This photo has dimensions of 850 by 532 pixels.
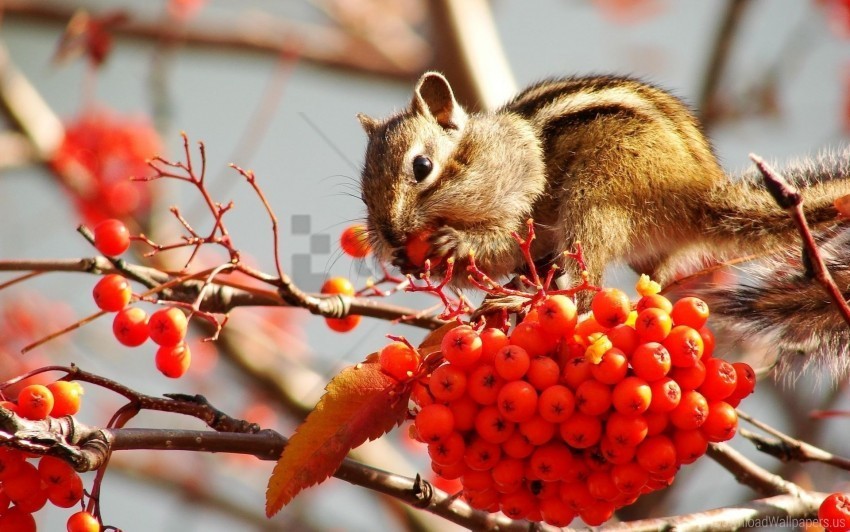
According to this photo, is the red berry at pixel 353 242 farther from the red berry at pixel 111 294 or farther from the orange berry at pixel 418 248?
the red berry at pixel 111 294

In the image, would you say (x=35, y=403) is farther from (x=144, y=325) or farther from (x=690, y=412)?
(x=690, y=412)

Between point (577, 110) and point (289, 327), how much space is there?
12.8 ft

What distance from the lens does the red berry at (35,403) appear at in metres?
2.19

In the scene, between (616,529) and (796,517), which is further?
(796,517)

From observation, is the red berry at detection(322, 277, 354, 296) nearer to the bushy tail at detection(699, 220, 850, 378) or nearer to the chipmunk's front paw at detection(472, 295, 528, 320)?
the chipmunk's front paw at detection(472, 295, 528, 320)

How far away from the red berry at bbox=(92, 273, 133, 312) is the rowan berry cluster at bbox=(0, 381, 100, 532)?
1.62 ft

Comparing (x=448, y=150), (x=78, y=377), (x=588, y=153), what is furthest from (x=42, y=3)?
(x=78, y=377)

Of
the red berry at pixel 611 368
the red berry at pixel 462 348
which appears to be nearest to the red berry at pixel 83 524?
the red berry at pixel 462 348

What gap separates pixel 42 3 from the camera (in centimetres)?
770

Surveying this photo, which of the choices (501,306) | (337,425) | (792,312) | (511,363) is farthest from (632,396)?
(792,312)

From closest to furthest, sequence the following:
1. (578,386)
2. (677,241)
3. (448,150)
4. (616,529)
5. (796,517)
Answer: (578,386) → (616,529) → (796,517) → (677,241) → (448,150)

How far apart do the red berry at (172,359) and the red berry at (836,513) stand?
1.82 metres

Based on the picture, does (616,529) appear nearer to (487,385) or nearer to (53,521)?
(487,385)

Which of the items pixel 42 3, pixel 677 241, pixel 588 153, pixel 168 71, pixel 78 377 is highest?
pixel 42 3
